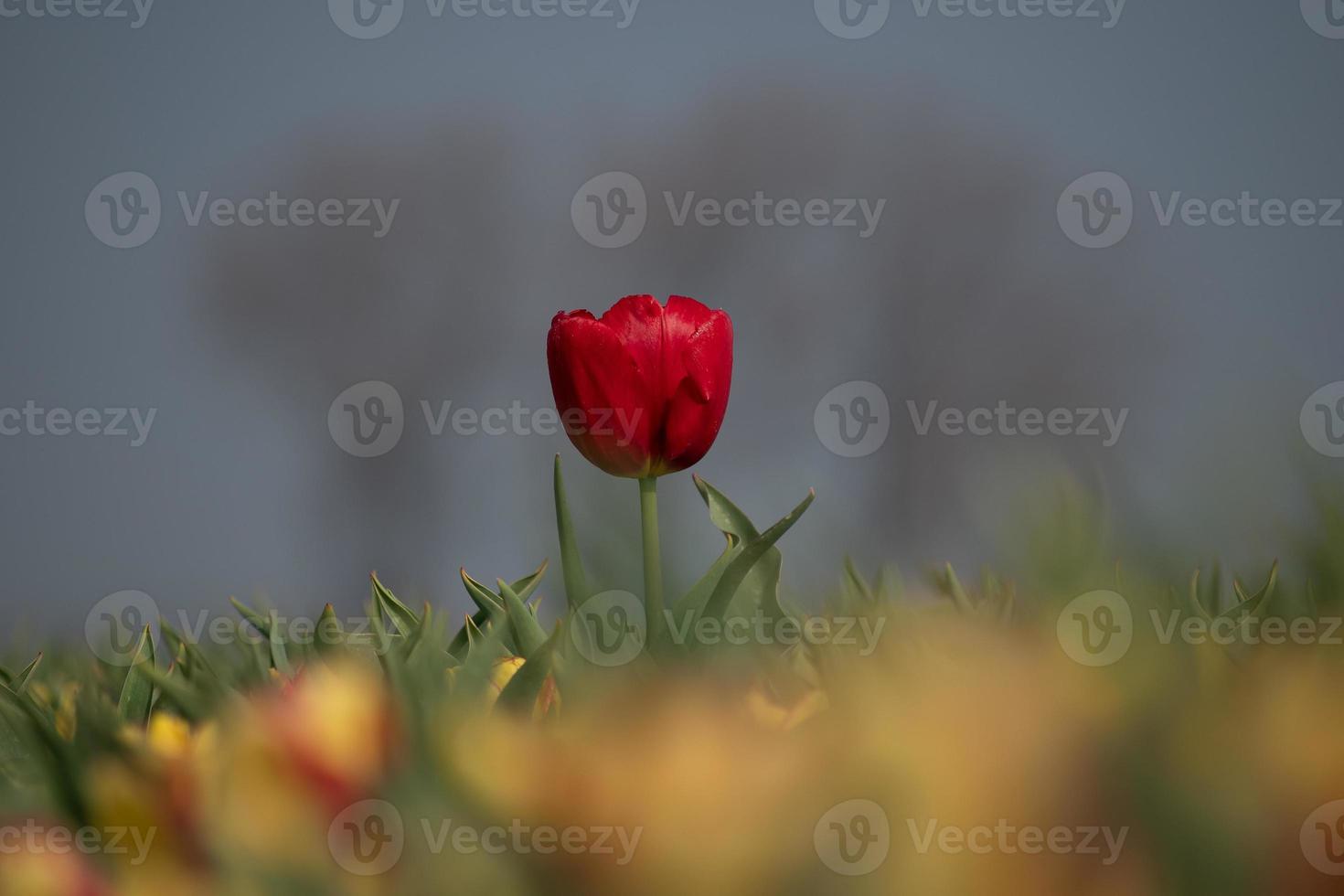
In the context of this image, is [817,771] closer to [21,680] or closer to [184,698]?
[184,698]

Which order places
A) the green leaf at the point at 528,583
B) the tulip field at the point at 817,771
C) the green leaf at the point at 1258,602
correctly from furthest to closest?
the green leaf at the point at 528,583
the green leaf at the point at 1258,602
the tulip field at the point at 817,771

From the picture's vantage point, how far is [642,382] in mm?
362

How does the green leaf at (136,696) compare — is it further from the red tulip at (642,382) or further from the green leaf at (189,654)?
the red tulip at (642,382)

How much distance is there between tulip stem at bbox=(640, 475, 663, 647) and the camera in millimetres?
266

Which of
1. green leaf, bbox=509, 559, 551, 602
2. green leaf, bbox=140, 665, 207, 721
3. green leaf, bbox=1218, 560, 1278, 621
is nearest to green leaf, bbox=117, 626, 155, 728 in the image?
green leaf, bbox=140, 665, 207, 721

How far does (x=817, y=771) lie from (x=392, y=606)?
245mm

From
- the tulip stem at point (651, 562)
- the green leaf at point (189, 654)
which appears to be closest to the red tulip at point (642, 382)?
the tulip stem at point (651, 562)

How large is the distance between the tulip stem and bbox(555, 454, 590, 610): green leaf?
0.06ft

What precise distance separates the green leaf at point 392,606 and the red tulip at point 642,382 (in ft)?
0.24

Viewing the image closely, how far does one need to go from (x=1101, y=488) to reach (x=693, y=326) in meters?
0.20

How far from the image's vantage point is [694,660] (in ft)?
0.75

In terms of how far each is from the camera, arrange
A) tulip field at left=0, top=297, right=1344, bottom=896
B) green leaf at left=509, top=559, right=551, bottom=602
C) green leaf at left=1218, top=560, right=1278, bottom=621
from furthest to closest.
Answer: green leaf at left=509, top=559, right=551, bottom=602 → green leaf at left=1218, top=560, right=1278, bottom=621 → tulip field at left=0, top=297, right=1344, bottom=896

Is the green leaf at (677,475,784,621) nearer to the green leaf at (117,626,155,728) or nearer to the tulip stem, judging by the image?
the tulip stem

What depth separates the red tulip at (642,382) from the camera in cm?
35
